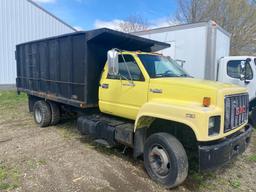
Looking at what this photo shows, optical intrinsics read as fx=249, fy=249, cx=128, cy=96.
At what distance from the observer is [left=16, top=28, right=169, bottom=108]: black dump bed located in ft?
18.7

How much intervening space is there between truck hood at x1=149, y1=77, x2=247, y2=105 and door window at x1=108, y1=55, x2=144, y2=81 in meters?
0.40

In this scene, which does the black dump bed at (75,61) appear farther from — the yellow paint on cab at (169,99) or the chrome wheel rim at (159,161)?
the chrome wheel rim at (159,161)

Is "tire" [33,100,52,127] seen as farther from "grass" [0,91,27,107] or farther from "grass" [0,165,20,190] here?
"grass" [0,91,27,107]

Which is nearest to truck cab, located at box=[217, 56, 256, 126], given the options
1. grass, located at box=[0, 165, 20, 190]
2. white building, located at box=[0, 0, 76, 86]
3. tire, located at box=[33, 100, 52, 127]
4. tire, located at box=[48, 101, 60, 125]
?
tire, located at box=[48, 101, 60, 125]

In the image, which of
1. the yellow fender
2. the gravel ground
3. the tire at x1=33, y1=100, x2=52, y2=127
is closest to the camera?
the yellow fender

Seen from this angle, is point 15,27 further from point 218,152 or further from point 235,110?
point 218,152

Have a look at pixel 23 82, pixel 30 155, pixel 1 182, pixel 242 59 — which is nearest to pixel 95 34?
pixel 30 155

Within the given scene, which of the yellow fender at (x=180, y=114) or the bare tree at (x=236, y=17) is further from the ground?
the bare tree at (x=236, y=17)

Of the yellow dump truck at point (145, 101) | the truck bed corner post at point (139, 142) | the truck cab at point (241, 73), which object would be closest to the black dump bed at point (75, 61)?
the yellow dump truck at point (145, 101)

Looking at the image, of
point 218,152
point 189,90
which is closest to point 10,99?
point 189,90

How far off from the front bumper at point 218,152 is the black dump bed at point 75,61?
3102mm

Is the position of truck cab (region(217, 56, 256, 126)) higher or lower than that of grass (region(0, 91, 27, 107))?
higher

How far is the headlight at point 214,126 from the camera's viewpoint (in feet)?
12.0

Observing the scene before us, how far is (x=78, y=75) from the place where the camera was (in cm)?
602
